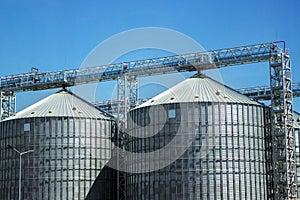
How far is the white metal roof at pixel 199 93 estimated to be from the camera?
321 ft

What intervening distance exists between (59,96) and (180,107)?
28601mm

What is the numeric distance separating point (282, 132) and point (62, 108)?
128 feet

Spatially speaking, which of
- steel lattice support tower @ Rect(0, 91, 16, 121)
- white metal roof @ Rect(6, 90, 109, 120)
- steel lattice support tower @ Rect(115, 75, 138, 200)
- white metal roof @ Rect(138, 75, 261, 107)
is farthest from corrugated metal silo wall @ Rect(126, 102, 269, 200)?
steel lattice support tower @ Rect(0, 91, 16, 121)

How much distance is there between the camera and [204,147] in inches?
3725

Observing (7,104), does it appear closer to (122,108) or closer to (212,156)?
(122,108)

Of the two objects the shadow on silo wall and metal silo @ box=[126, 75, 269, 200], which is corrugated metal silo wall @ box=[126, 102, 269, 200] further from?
the shadow on silo wall

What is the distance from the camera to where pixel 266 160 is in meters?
98.2

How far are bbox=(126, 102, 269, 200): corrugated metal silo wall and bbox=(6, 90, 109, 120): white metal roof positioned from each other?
16.3 metres

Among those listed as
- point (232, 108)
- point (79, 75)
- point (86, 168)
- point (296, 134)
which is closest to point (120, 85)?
point (79, 75)

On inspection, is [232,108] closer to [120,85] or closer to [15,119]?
[120,85]

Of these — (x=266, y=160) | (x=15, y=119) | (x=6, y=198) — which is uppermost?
(x=15, y=119)

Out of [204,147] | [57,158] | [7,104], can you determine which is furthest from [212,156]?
[7,104]

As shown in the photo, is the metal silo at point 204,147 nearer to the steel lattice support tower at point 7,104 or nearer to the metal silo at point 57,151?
the metal silo at point 57,151

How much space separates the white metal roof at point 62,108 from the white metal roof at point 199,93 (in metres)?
14.7
